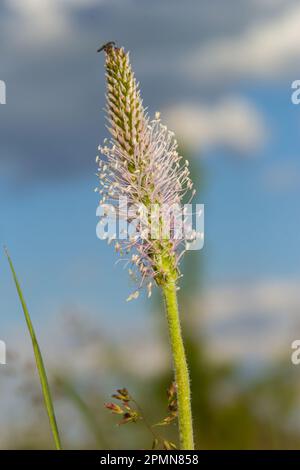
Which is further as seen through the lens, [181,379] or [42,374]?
[181,379]

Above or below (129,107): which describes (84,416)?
below

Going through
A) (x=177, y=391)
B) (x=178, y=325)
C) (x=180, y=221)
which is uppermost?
(x=180, y=221)

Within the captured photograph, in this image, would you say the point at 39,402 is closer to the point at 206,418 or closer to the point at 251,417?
the point at 206,418

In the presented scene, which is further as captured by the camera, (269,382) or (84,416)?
(269,382)

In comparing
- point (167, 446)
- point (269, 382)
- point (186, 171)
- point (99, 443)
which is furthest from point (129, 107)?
point (269, 382)
